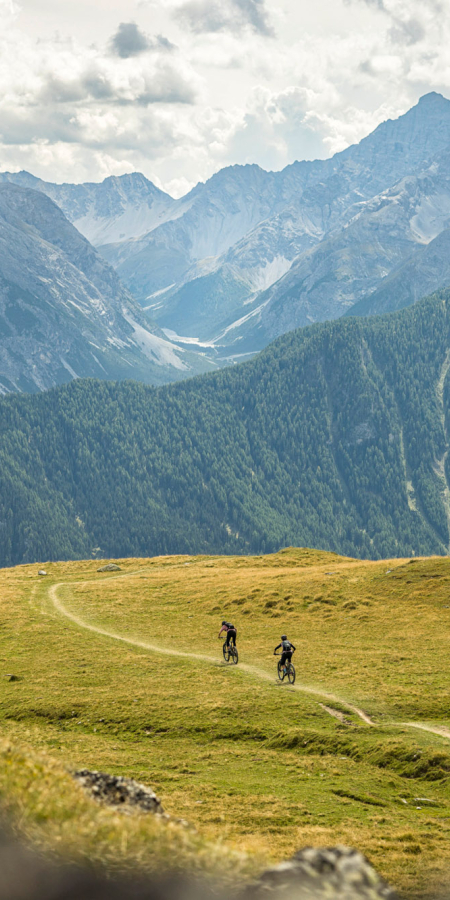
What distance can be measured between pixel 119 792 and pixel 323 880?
8.02 metres

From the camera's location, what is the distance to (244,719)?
3256cm

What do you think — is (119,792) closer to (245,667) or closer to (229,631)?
(229,631)

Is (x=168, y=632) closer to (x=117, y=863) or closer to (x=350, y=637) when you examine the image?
(x=350, y=637)

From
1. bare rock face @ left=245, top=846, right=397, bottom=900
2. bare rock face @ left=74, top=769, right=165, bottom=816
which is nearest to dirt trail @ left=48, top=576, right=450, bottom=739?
bare rock face @ left=74, top=769, right=165, bottom=816

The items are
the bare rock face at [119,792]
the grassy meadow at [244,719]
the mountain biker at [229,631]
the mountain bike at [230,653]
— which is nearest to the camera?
the grassy meadow at [244,719]

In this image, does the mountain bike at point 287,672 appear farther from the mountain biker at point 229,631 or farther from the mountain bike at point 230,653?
the mountain bike at point 230,653

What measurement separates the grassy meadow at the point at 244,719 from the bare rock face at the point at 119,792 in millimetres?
1456

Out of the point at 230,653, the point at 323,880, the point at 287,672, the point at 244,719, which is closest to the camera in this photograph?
the point at 323,880

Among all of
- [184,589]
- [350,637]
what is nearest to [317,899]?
[350,637]

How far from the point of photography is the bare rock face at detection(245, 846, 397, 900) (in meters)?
8.54

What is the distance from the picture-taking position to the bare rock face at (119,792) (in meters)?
14.3

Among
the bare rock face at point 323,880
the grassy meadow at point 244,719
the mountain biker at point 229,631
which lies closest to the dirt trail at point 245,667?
the grassy meadow at point 244,719

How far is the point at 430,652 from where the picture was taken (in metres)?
42.6

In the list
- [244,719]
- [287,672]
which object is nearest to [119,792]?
[244,719]
